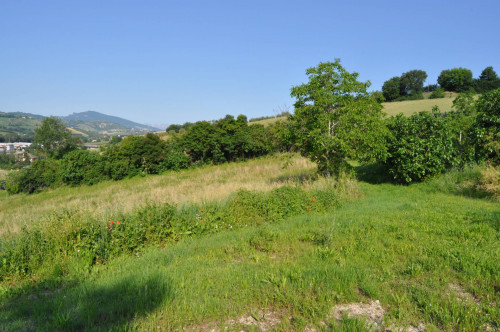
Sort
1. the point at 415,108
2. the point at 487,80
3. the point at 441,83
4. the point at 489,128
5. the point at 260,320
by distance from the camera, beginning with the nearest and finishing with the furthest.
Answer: the point at 260,320 → the point at 489,128 → the point at 415,108 → the point at 487,80 → the point at 441,83

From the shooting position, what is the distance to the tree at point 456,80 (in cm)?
6020

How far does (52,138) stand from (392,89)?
7689 cm

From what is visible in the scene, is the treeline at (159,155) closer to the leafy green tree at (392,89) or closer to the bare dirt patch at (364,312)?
the bare dirt patch at (364,312)

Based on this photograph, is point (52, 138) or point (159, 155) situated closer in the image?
point (159, 155)

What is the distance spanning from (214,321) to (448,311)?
2.72 m

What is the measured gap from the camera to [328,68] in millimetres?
11164

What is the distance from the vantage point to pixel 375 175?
13.8 metres

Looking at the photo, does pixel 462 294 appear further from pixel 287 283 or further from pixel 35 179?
pixel 35 179

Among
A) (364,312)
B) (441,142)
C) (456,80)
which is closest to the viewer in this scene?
(364,312)

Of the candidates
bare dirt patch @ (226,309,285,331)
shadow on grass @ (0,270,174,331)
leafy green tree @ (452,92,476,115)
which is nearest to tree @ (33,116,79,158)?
shadow on grass @ (0,270,174,331)

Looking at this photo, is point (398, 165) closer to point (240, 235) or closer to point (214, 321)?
point (240, 235)

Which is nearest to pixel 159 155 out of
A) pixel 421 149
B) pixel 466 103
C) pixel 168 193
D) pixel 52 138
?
pixel 168 193

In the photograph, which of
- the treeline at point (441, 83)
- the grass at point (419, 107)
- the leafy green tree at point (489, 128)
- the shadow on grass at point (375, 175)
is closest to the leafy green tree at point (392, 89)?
the treeline at point (441, 83)

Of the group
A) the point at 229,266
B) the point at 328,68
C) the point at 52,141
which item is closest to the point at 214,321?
the point at 229,266
